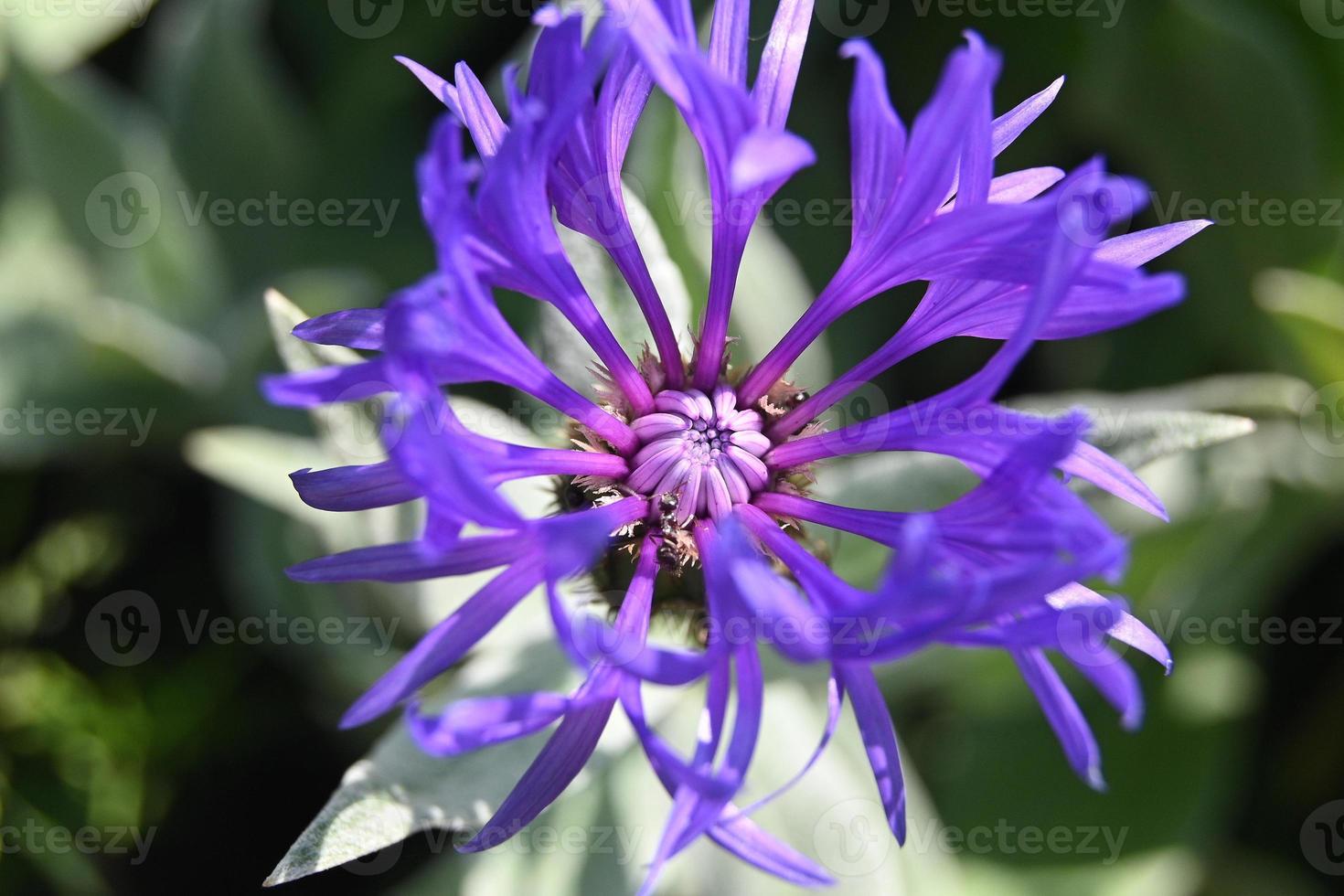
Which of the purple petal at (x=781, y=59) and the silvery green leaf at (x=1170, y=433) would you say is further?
the silvery green leaf at (x=1170, y=433)

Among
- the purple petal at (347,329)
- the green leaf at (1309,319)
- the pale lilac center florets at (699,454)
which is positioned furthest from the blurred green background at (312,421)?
the purple petal at (347,329)

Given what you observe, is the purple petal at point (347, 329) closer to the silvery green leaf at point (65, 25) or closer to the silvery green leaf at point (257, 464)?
the silvery green leaf at point (257, 464)

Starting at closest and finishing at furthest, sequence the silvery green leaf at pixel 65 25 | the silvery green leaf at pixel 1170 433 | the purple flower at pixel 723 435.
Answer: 1. the purple flower at pixel 723 435
2. the silvery green leaf at pixel 1170 433
3. the silvery green leaf at pixel 65 25

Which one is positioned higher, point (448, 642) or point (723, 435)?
point (723, 435)

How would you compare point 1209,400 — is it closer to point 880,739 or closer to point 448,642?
point 880,739

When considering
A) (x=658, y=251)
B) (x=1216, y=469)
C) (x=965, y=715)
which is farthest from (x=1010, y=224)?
(x=965, y=715)

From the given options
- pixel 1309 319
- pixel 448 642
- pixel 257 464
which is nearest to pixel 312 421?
pixel 257 464
